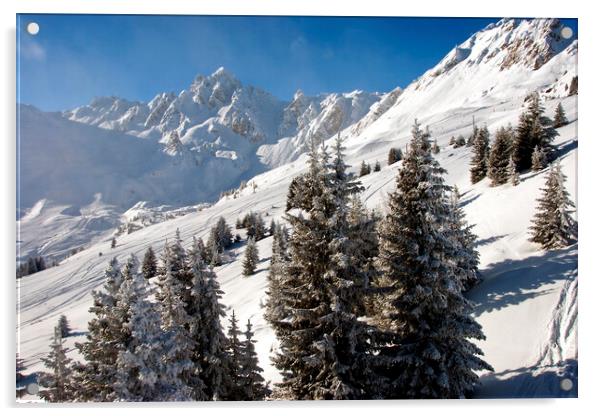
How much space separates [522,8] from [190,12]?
25.0 ft

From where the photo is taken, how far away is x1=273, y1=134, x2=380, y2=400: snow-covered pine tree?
263 inches

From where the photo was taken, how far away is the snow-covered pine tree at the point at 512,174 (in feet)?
72.2

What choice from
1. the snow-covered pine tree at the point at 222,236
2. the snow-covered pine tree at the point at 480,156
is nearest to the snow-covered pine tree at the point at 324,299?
the snow-covered pine tree at the point at 480,156

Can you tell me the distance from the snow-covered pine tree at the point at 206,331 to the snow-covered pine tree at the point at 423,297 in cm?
375

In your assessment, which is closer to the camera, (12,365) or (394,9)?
(12,365)

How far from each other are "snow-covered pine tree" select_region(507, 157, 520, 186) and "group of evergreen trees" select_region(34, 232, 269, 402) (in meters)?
19.3

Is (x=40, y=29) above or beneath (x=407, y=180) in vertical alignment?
above

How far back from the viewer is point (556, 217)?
519 inches

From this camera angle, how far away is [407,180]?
296 inches

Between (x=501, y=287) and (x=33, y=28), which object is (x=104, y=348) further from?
(x=501, y=287)

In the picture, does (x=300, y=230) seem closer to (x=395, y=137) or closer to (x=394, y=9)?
(x=394, y=9)

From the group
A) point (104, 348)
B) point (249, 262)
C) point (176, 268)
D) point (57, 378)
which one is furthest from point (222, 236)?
point (104, 348)

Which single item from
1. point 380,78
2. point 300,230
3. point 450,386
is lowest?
point 450,386
